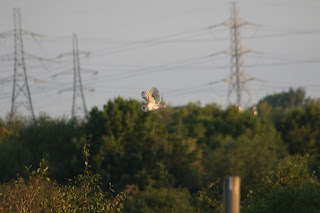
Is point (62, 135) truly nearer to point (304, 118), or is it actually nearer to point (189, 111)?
point (189, 111)

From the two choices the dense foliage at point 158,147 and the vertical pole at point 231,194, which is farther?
the dense foliage at point 158,147

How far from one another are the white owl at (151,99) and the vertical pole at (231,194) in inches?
197

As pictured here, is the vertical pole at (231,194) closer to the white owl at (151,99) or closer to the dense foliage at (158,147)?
the white owl at (151,99)

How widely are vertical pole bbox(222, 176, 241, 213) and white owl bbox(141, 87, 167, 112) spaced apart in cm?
501

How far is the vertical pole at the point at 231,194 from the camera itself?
711 cm

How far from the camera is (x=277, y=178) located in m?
32.3

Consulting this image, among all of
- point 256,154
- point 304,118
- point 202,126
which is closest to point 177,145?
point 202,126

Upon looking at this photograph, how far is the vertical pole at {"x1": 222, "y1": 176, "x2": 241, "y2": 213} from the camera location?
7.11 m

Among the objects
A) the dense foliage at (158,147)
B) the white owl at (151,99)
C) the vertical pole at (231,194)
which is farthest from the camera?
the dense foliage at (158,147)

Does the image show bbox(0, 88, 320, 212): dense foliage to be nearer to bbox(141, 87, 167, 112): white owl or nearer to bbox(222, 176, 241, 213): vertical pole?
bbox(141, 87, 167, 112): white owl

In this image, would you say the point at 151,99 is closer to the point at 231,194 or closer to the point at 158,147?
the point at 231,194

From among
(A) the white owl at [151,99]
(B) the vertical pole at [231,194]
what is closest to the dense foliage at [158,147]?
(A) the white owl at [151,99]

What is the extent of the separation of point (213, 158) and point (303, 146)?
13.3 m

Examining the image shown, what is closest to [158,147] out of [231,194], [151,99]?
[151,99]
